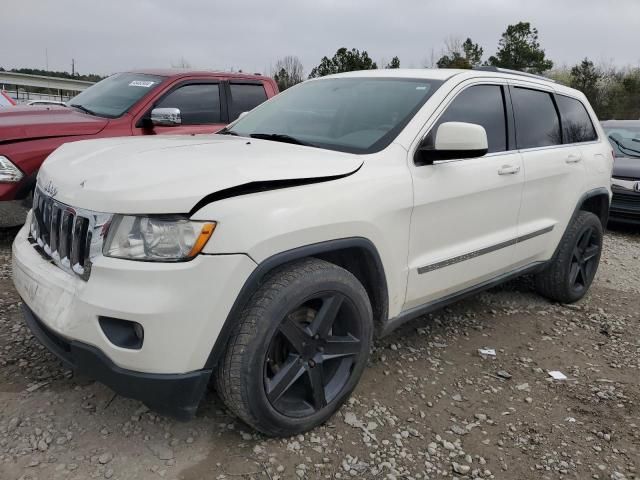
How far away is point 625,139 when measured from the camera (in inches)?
323

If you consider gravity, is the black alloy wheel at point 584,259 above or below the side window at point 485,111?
below

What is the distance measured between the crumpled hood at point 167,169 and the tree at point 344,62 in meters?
29.2

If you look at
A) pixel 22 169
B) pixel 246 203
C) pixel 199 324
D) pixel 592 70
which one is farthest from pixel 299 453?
pixel 592 70

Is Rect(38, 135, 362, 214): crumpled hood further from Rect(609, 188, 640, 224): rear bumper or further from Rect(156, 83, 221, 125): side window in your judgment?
Rect(609, 188, 640, 224): rear bumper

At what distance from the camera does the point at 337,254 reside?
2.57 m

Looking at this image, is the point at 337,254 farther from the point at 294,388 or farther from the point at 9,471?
the point at 9,471

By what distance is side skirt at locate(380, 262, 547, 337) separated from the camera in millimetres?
2811

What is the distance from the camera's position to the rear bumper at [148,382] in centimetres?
200

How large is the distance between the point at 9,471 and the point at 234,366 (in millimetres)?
964

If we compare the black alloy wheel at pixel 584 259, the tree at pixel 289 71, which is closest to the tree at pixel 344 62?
the tree at pixel 289 71

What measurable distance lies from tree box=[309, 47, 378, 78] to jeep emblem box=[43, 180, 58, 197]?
1158 inches

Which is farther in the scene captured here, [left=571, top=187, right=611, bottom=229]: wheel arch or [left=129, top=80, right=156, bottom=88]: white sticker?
[left=129, top=80, right=156, bottom=88]: white sticker

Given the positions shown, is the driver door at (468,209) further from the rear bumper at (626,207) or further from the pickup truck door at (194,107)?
the rear bumper at (626,207)

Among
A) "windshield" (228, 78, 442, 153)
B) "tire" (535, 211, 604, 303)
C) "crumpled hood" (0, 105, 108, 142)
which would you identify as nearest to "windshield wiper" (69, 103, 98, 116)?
"crumpled hood" (0, 105, 108, 142)
